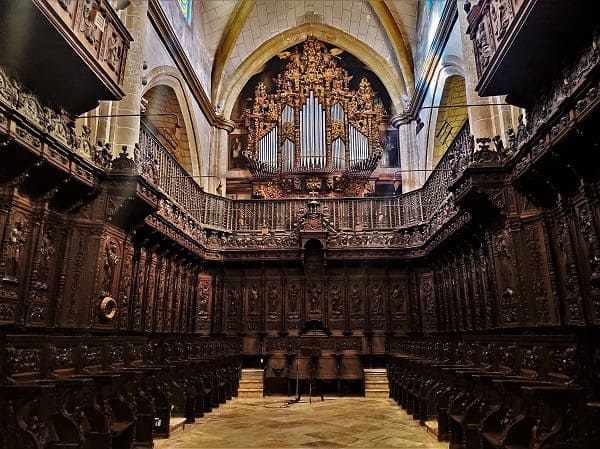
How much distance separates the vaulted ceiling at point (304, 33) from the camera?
55.6 feet

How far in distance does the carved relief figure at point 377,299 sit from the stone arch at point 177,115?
7.68 metres

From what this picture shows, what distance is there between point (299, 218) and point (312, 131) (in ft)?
15.0

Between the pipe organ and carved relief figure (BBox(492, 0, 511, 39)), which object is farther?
the pipe organ

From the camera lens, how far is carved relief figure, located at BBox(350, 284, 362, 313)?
14.9 meters

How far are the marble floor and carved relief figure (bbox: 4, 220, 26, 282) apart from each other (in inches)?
122

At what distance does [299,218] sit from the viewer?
1551 centimetres

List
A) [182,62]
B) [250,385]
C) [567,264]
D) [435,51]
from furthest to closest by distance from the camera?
1. [182,62]
2. [435,51]
3. [250,385]
4. [567,264]

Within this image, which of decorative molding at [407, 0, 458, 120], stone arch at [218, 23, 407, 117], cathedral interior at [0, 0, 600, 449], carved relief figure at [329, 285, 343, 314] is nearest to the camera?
cathedral interior at [0, 0, 600, 449]

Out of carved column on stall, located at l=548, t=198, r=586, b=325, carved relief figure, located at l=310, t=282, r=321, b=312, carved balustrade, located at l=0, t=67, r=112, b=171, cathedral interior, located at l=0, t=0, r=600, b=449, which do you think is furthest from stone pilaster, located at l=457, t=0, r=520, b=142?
carved relief figure, located at l=310, t=282, r=321, b=312

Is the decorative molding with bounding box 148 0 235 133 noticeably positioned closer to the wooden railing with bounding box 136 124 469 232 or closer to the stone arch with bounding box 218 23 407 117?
the stone arch with bounding box 218 23 407 117

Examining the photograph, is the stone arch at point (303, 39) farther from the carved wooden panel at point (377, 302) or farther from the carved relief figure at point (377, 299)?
the carved relief figure at point (377, 299)

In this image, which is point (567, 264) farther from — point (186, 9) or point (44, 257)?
point (186, 9)

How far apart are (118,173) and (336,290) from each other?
9114mm

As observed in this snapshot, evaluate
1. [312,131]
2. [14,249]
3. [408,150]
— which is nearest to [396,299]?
[408,150]
